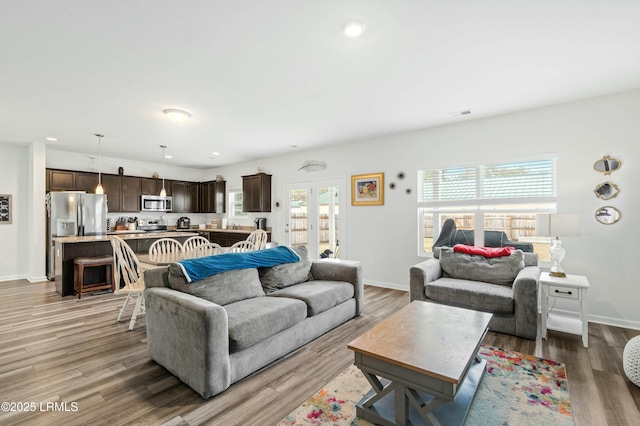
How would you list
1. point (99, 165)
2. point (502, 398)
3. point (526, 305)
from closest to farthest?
point (502, 398)
point (526, 305)
point (99, 165)

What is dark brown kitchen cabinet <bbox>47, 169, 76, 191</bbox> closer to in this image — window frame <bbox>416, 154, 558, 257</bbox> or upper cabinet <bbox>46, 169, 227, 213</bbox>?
upper cabinet <bbox>46, 169, 227, 213</bbox>

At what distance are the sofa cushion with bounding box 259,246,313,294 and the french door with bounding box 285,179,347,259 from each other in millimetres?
2194

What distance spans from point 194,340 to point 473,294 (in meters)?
2.81

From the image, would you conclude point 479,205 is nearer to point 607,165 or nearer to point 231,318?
point 607,165

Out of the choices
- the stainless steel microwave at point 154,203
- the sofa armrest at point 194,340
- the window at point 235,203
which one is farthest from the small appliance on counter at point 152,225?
the sofa armrest at point 194,340

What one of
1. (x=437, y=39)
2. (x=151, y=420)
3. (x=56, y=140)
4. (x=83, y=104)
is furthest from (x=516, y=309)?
(x=56, y=140)

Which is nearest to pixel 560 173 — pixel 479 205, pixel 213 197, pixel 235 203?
pixel 479 205

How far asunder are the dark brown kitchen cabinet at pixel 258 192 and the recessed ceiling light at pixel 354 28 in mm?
4944

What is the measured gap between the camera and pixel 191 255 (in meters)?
3.86

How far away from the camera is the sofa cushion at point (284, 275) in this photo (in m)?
3.26

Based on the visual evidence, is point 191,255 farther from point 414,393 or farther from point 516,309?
point 516,309

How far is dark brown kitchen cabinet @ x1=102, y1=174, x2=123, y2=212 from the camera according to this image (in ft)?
22.6

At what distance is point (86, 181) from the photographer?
6594mm

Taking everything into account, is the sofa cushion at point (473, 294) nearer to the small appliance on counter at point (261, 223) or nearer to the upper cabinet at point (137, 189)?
the small appliance on counter at point (261, 223)
